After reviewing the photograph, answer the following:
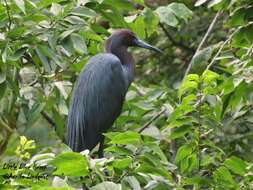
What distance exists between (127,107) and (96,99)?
200mm

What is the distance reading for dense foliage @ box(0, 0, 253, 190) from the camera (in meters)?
2.49

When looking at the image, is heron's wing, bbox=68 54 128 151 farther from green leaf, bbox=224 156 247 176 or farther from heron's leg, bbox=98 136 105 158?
green leaf, bbox=224 156 247 176

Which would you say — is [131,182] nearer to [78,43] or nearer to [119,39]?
[78,43]

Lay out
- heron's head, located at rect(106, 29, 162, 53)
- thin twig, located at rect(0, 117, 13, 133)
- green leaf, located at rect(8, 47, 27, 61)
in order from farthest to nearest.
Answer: heron's head, located at rect(106, 29, 162, 53), thin twig, located at rect(0, 117, 13, 133), green leaf, located at rect(8, 47, 27, 61)

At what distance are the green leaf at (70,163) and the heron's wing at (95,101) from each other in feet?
5.25

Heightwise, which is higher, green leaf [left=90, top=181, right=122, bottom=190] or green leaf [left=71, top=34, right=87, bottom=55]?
green leaf [left=90, top=181, right=122, bottom=190]

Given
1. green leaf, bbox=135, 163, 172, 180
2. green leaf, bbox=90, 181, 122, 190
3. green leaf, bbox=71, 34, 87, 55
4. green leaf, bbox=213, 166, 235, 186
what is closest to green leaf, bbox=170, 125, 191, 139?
green leaf, bbox=213, 166, 235, 186

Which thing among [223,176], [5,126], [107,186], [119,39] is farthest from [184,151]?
[119,39]

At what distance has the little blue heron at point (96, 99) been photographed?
392 centimetres

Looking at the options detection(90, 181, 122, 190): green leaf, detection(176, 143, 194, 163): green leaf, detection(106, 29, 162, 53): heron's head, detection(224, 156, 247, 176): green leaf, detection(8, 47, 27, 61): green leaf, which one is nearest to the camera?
detection(90, 181, 122, 190): green leaf

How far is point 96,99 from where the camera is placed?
4.08 metres

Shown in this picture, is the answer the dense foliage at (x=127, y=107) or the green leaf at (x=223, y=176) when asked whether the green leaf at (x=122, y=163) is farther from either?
the green leaf at (x=223, y=176)

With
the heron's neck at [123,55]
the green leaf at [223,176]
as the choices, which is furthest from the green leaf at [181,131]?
the heron's neck at [123,55]

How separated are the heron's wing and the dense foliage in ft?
0.24
